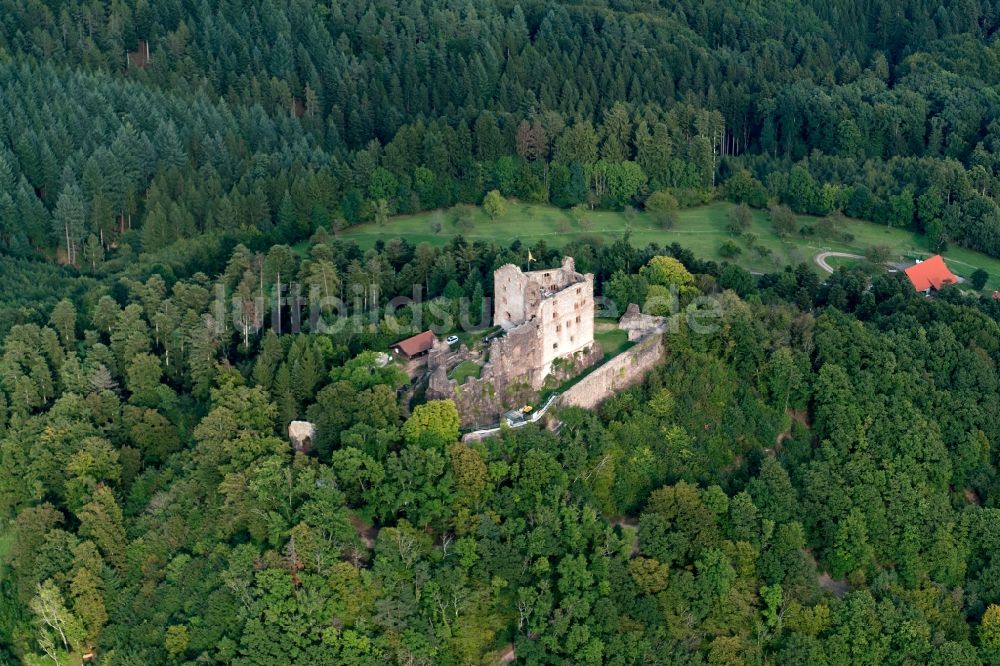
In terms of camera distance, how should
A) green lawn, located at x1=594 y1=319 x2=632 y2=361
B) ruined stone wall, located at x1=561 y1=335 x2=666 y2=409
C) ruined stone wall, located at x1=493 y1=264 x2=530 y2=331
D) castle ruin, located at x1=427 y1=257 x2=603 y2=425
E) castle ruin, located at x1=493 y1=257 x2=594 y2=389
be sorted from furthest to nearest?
green lawn, located at x1=594 y1=319 x2=632 y2=361 → ruined stone wall, located at x1=493 y1=264 x2=530 y2=331 → ruined stone wall, located at x1=561 y1=335 x2=666 y2=409 → castle ruin, located at x1=493 y1=257 x2=594 y2=389 → castle ruin, located at x1=427 y1=257 x2=603 y2=425

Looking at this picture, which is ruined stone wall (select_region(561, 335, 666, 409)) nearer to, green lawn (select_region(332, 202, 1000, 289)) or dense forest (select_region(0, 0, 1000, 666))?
dense forest (select_region(0, 0, 1000, 666))

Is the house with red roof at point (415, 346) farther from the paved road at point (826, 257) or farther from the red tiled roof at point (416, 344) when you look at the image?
the paved road at point (826, 257)

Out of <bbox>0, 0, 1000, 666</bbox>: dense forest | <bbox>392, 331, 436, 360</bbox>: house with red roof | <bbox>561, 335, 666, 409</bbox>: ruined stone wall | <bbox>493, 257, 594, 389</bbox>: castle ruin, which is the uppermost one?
<bbox>493, 257, 594, 389</bbox>: castle ruin

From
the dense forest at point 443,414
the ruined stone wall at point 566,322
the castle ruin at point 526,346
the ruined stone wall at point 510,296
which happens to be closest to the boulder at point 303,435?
the dense forest at point 443,414

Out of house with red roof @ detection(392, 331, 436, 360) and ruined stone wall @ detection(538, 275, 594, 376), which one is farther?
house with red roof @ detection(392, 331, 436, 360)

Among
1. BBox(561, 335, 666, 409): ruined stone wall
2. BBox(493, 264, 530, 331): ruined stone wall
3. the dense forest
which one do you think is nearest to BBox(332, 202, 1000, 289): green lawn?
the dense forest

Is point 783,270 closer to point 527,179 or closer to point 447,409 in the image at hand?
point 527,179

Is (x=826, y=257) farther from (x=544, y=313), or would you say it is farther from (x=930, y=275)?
(x=544, y=313)
